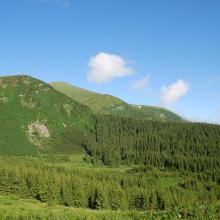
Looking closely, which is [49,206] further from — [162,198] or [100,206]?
[162,198]

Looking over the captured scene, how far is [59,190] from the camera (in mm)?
184750

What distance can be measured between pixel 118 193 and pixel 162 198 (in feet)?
64.0

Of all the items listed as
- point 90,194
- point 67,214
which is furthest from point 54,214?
point 90,194

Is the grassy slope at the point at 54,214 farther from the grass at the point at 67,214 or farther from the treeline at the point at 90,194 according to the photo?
the treeline at the point at 90,194

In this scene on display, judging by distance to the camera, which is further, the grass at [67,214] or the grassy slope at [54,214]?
the grassy slope at [54,214]

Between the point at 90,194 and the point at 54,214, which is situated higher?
the point at 54,214

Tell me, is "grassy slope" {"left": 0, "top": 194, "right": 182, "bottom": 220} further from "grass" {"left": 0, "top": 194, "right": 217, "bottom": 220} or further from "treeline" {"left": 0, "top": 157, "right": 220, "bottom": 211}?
"treeline" {"left": 0, "top": 157, "right": 220, "bottom": 211}

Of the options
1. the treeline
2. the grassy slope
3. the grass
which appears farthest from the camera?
the treeline

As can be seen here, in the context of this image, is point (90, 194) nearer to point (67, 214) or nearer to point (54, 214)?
point (54, 214)

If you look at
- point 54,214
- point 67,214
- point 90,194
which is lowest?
point 90,194

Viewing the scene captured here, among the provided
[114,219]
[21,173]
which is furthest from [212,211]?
[21,173]

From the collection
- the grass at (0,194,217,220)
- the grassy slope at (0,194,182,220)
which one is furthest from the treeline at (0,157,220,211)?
the grassy slope at (0,194,182,220)

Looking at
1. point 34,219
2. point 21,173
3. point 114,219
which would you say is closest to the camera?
point 114,219

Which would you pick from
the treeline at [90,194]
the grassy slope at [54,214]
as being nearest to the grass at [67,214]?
the grassy slope at [54,214]
